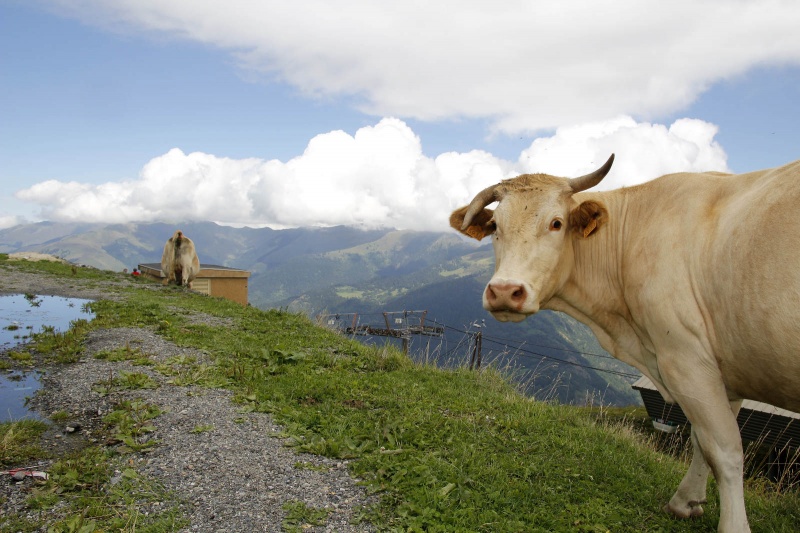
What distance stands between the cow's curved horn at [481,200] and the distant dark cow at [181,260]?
2161cm

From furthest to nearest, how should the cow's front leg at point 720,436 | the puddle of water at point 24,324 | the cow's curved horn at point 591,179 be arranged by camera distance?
the puddle of water at point 24,324
the cow's curved horn at point 591,179
the cow's front leg at point 720,436

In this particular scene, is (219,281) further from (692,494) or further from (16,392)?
(692,494)

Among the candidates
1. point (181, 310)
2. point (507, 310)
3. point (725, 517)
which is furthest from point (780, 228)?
point (181, 310)

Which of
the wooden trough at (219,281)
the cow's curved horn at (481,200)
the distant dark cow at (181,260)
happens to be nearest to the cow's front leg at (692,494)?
the cow's curved horn at (481,200)

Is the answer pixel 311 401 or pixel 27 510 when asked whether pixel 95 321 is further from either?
pixel 27 510

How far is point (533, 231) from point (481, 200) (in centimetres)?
82

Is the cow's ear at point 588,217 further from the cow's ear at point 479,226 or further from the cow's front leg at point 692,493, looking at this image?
the cow's front leg at point 692,493

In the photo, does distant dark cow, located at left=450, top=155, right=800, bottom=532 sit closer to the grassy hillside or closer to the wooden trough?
the grassy hillside

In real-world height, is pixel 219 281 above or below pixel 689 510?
above

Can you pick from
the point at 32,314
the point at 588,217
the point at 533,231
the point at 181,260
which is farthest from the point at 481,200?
the point at 181,260

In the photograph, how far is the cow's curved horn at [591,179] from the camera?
5477 mm

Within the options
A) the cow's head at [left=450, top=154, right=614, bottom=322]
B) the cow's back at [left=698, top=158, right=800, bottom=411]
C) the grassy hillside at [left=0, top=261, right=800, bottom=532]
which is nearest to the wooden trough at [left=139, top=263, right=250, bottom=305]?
the grassy hillside at [left=0, top=261, right=800, bottom=532]

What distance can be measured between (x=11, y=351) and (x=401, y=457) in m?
8.48

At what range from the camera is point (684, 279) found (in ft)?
15.3
